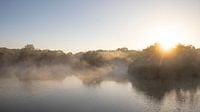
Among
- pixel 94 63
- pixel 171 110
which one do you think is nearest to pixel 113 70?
pixel 94 63

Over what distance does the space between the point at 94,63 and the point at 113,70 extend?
2112cm

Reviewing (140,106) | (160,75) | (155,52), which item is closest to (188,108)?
(140,106)

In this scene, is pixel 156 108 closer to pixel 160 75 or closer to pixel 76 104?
pixel 76 104

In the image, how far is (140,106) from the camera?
46031 millimetres

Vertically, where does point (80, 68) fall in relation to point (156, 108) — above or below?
above

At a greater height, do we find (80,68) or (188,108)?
(80,68)

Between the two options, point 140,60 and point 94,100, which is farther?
point 140,60

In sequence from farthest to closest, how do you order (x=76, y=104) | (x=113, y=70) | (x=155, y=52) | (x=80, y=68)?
(x=80, y=68), (x=113, y=70), (x=155, y=52), (x=76, y=104)

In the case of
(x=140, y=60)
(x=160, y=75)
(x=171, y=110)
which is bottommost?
(x=171, y=110)

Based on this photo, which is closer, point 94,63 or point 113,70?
point 113,70

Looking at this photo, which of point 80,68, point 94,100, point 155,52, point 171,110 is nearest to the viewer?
point 171,110

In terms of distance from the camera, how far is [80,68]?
144000mm

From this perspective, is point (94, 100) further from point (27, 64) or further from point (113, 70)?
point (27, 64)

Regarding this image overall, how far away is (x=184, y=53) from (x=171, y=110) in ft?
190
